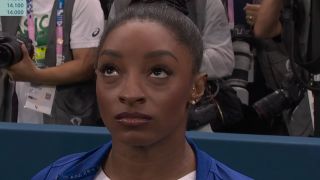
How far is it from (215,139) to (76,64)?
853mm

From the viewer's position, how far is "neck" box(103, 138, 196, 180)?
4.64ft

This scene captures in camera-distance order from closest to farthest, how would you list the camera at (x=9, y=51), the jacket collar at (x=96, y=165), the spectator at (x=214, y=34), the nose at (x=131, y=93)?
the nose at (x=131, y=93), the jacket collar at (x=96, y=165), the camera at (x=9, y=51), the spectator at (x=214, y=34)

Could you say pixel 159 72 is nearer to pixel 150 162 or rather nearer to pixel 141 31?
pixel 141 31

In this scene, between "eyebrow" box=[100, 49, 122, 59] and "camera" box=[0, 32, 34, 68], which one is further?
"camera" box=[0, 32, 34, 68]

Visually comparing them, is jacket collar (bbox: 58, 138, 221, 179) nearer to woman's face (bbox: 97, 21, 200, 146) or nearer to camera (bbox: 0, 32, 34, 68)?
woman's face (bbox: 97, 21, 200, 146)

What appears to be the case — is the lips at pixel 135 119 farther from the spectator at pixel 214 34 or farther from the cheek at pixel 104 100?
the spectator at pixel 214 34

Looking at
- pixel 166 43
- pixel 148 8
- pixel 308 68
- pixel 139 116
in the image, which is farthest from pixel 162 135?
pixel 308 68

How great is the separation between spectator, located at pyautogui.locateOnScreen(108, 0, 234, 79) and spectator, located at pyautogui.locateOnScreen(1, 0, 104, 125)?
0.56 feet

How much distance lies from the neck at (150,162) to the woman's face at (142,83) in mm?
42

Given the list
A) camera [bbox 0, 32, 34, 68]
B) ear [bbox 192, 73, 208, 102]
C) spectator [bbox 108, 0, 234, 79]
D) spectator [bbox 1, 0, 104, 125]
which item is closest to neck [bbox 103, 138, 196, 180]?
ear [bbox 192, 73, 208, 102]

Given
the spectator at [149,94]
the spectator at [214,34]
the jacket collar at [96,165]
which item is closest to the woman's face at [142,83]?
the spectator at [149,94]

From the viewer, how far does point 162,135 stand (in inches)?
54.0

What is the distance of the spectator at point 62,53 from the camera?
2.96 metres

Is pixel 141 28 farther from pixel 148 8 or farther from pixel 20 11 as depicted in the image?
pixel 20 11
